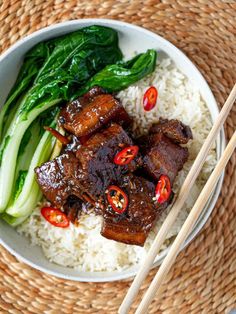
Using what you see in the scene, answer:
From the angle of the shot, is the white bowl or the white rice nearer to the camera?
the white bowl

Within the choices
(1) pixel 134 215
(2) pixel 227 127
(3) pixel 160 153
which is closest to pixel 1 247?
(1) pixel 134 215

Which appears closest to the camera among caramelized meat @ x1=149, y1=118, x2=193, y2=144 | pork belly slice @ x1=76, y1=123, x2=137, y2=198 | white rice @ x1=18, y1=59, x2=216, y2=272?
pork belly slice @ x1=76, y1=123, x2=137, y2=198

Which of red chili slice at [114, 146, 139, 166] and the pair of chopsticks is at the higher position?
red chili slice at [114, 146, 139, 166]

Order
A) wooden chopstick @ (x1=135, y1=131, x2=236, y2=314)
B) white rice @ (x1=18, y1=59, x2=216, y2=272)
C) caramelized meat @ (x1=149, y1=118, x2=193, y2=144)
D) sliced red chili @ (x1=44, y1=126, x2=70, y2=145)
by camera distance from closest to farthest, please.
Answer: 1. wooden chopstick @ (x1=135, y1=131, x2=236, y2=314)
2. caramelized meat @ (x1=149, y1=118, x2=193, y2=144)
3. sliced red chili @ (x1=44, y1=126, x2=70, y2=145)
4. white rice @ (x1=18, y1=59, x2=216, y2=272)

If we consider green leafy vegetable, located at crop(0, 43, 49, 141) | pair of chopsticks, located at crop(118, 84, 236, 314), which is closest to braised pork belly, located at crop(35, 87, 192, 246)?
pair of chopsticks, located at crop(118, 84, 236, 314)

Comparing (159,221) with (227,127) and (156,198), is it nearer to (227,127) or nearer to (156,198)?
(156,198)

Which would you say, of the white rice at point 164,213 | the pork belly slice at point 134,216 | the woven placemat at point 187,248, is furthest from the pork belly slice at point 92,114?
the woven placemat at point 187,248

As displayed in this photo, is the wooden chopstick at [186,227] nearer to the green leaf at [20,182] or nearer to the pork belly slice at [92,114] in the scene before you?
the pork belly slice at [92,114]

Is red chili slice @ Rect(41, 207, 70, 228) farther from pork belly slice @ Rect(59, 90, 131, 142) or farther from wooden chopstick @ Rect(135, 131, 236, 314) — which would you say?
wooden chopstick @ Rect(135, 131, 236, 314)
